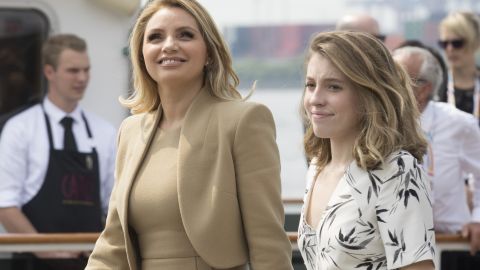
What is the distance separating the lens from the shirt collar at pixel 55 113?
269 inches

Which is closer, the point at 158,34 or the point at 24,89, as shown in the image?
the point at 158,34

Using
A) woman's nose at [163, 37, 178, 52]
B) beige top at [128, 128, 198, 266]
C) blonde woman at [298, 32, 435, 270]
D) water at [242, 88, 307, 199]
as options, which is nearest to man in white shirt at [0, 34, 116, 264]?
water at [242, 88, 307, 199]

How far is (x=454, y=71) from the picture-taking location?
7773 millimetres

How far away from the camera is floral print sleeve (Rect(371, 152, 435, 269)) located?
10.2 ft

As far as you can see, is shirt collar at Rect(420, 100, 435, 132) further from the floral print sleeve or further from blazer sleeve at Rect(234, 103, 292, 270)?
the floral print sleeve

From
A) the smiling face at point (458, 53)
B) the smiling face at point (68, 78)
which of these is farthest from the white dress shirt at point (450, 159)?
the smiling face at point (68, 78)

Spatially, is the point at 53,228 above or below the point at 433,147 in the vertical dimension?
below

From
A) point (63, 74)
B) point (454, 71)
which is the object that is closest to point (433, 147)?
point (454, 71)

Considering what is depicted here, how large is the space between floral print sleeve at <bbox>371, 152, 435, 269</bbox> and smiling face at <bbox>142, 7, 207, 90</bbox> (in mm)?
872

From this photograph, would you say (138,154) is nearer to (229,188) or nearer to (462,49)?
(229,188)

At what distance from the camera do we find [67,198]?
6.62 metres

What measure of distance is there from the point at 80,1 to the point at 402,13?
8.69ft

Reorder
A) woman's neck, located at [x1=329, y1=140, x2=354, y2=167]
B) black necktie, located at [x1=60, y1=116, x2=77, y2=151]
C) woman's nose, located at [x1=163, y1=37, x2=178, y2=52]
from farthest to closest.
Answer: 1. black necktie, located at [x1=60, y1=116, x2=77, y2=151]
2. woman's nose, located at [x1=163, y1=37, x2=178, y2=52]
3. woman's neck, located at [x1=329, y1=140, x2=354, y2=167]

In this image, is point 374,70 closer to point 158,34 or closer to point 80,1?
point 158,34
